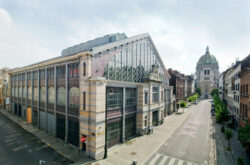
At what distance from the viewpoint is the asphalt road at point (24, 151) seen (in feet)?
47.6

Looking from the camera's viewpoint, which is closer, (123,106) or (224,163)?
(224,163)

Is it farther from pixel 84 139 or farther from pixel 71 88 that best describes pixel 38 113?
pixel 84 139

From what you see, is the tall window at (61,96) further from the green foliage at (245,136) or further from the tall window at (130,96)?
the green foliage at (245,136)

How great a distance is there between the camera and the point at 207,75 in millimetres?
127562

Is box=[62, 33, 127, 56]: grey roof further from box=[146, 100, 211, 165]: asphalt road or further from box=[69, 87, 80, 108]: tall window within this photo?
box=[146, 100, 211, 165]: asphalt road

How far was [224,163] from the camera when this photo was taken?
1487 cm

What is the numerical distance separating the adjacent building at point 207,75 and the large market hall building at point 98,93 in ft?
389

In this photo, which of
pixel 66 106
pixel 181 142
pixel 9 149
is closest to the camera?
pixel 9 149

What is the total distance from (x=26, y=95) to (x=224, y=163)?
36653 millimetres

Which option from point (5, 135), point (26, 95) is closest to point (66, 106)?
point (5, 135)

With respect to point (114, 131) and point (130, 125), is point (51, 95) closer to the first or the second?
point (114, 131)

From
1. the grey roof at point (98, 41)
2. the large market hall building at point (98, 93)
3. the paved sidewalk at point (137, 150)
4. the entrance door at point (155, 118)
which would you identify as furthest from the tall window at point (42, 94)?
the entrance door at point (155, 118)

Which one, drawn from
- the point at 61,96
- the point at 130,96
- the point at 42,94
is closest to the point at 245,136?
the point at 130,96

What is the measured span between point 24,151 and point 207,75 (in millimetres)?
146006
